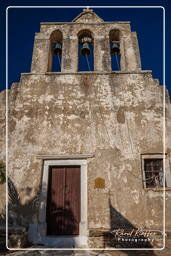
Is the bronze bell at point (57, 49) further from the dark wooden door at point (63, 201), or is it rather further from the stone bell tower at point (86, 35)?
the dark wooden door at point (63, 201)

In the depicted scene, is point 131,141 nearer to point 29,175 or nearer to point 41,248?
point 29,175

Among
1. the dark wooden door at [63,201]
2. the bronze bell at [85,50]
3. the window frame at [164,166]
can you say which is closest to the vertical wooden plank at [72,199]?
the dark wooden door at [63,201]

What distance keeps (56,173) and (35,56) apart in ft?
17.2

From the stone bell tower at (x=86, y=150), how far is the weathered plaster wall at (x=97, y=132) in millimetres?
30

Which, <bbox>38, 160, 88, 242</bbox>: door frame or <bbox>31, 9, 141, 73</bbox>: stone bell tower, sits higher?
<bbox>31, 9, 141, 73</bbox>: stone bell tower

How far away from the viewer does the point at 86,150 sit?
7.29 meters

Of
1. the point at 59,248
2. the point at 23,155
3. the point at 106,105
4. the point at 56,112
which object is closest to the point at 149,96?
the point at 106,105

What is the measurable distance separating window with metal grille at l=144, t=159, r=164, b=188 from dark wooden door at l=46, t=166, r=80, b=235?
87.3 inches

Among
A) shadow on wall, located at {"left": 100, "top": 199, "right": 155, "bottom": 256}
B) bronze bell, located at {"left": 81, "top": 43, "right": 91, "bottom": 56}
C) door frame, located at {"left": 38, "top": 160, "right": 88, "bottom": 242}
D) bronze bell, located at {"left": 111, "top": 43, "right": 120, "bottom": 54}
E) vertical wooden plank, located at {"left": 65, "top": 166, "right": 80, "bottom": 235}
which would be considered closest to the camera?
shadow on wall, located at {"left": 100, "top": 199, "right": 155, "bottom": 256}

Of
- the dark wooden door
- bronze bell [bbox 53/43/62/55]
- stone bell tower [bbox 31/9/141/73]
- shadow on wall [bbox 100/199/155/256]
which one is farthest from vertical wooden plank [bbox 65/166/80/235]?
bronze bell [bbox 53/43/62/55]

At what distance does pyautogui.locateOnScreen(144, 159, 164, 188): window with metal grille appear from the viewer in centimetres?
698

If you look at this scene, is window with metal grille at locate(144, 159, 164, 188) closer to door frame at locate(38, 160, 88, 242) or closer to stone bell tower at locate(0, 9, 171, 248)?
stone bell tower at locate(0, 9, 171, 248)

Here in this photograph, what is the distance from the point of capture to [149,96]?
817cm

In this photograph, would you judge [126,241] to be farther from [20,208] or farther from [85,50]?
[85,50]
